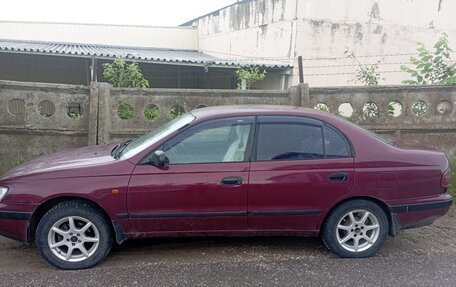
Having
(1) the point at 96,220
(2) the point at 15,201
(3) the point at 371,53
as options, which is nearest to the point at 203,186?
(1) the point at 96,220

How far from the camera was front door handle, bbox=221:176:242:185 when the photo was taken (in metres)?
3.47

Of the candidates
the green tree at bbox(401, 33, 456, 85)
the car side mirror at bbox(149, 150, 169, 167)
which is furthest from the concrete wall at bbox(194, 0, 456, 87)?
the car side mirror at bbox(149, 150, 169, 167)

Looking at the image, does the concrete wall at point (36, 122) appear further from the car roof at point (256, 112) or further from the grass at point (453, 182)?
the grass at point (453, 182)

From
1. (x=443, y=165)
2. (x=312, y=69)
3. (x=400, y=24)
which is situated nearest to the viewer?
(x=443, y=165)

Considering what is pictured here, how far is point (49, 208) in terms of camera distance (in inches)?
135

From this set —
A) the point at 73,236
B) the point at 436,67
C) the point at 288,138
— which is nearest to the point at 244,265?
the point at 288,138

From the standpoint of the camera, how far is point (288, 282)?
3.26 meters

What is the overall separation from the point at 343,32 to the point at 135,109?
7.94 metres

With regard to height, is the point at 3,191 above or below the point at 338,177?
below

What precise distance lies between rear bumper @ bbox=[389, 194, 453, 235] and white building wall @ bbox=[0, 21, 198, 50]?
61.6 ft

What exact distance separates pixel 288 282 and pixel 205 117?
64.0 inches

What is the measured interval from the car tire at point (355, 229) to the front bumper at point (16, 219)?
267cm

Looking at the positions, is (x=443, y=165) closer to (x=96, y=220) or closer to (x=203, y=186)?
(x=203, y=186)

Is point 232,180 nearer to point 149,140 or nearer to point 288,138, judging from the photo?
point 288,138
